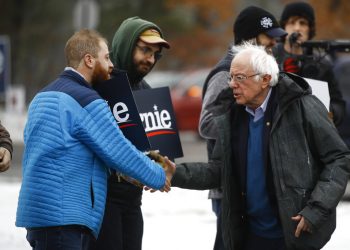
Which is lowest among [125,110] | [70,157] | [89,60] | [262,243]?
[262,243]

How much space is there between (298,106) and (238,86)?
317 mm

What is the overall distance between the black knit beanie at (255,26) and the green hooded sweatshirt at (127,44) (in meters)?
0.68

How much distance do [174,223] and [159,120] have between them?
4036 millimetres

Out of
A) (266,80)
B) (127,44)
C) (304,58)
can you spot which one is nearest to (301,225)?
(266,80)

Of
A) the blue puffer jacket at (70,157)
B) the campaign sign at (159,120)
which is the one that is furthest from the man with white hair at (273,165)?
the blue puffer jacket at (70,157)

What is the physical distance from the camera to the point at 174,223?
9.55 meters

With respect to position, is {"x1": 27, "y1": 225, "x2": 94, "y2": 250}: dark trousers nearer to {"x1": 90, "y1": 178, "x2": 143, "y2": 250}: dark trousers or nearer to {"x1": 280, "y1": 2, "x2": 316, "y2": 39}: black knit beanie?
{"x1": 90, "y1": 178, "x2": 143, "y2": 250}: dark trousers

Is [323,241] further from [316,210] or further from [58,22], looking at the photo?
[58,22]

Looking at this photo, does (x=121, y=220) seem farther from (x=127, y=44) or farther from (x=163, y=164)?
(x=127, y=44)

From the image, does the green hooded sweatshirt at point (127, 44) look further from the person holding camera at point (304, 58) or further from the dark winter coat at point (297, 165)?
the person holding camera at point (304, 58)

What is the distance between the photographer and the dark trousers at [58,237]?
479 cm

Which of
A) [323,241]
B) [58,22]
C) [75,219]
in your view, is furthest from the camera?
[58,22]

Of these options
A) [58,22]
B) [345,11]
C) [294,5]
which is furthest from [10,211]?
[58,22]

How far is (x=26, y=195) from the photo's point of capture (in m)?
4.84
